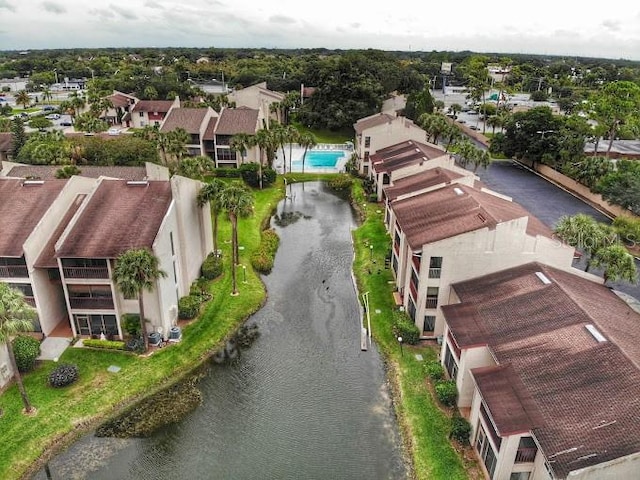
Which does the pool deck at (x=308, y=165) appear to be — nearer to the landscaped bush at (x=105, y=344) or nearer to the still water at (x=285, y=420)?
the still water at (x=285, y=420)

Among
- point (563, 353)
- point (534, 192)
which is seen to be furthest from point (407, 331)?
point (534, 192)

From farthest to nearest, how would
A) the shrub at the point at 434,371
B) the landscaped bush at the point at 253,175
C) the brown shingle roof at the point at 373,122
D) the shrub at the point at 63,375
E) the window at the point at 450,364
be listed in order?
the brown shingle roof at the point at 373,122, the landscaped bush at the point at 253,175, the shrub at the point at 434,371, the window at the point at 450,364, the shrub at the point at 63,375

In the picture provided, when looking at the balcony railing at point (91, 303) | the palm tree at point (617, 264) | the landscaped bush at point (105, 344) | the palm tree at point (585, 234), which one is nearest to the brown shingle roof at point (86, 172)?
the balcony railing at point (91, 303)

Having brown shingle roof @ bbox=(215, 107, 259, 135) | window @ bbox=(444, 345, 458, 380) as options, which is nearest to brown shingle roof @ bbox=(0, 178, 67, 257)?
window @ bbox=(444, 345, 458, 380)

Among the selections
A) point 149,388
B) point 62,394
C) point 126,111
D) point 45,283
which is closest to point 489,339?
point 149,388

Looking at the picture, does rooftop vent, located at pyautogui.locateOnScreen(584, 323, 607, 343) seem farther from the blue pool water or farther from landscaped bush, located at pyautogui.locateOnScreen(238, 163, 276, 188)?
the blue pool water

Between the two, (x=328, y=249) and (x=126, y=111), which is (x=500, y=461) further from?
(x=126, y=111)

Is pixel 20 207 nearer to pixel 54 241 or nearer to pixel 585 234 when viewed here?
pixel 54 241
